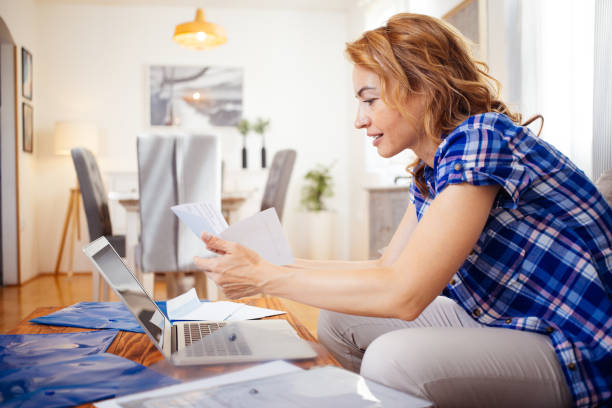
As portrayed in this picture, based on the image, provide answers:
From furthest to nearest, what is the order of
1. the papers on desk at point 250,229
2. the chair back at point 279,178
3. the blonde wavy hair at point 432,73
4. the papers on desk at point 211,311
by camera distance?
the chair back at point 279,178
the papers on desk at point 211,311
the blonde wavy hair at point 432,73
the papers on desk at point 250,229

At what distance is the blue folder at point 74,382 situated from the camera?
715 millimetres

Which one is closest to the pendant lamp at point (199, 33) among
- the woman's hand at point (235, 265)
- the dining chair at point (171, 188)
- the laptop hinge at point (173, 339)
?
the dining chair at point (171, 188)

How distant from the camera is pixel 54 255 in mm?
5441

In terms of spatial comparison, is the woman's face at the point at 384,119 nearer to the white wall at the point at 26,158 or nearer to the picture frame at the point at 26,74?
the white wall at the point at 26,158

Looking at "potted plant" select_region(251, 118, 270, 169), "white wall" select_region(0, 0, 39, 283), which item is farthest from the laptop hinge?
"potted plant" select_region(251, 118, 270, 169)

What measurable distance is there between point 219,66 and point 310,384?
5.32 metres

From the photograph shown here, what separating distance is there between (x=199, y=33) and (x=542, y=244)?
11.0 ft

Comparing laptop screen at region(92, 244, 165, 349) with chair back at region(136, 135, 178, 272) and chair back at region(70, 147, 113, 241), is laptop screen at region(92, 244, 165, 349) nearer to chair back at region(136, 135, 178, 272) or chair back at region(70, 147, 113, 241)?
chair back at region(136, 135, 178, 272)

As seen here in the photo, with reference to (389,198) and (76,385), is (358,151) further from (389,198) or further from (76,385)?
(76,385)

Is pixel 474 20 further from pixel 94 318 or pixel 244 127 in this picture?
pixel 244 127

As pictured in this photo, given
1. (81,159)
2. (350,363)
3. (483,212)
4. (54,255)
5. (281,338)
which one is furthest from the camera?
(54,255)

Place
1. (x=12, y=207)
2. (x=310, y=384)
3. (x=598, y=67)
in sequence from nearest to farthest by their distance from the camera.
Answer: (x=310, y=384), (x=598, y=67), (x=12, y=207)

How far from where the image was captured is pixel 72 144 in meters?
5.07

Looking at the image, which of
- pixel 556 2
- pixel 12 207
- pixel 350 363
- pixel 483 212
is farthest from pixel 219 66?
pixel 483 212
